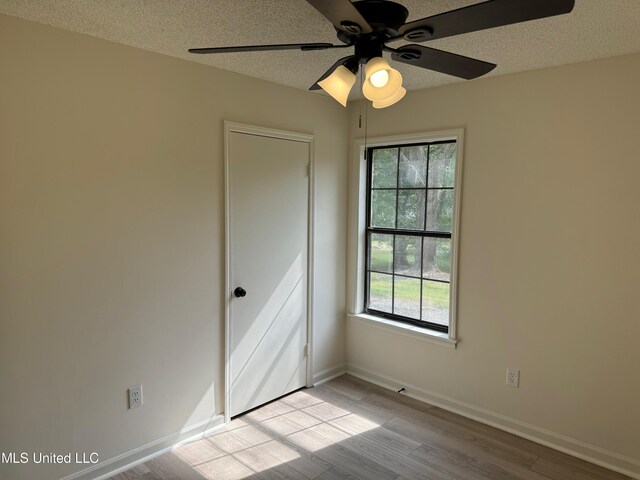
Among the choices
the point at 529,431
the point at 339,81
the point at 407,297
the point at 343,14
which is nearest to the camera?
the point at 343,14

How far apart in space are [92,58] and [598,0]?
2327 millimetres

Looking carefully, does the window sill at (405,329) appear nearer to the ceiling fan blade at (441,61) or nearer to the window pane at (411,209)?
the window pane at (411,209)

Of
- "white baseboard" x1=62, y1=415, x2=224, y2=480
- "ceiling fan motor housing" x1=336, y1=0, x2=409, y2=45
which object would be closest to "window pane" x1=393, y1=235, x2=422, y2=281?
"white baseboard" x1=62, y1=415, x2=224, y2=480

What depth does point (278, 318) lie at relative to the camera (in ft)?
11.0

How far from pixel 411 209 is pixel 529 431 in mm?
1716

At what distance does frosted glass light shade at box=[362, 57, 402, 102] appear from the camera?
1495mm

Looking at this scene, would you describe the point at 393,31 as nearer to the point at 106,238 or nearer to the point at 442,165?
the point at 106,238

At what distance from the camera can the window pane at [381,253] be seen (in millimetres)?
3654

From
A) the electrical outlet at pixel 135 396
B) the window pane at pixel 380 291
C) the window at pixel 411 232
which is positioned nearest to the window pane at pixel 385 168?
the window at pixel 411 232

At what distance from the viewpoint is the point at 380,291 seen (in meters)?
3.77

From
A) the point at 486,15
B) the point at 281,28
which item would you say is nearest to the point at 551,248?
the point at 486,15

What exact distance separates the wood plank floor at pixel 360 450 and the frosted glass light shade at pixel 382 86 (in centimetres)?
203

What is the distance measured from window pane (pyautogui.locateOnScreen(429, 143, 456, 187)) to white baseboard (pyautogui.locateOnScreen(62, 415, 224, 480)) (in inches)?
89.4

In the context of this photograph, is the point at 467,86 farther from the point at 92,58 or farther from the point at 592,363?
the point at 92,58
